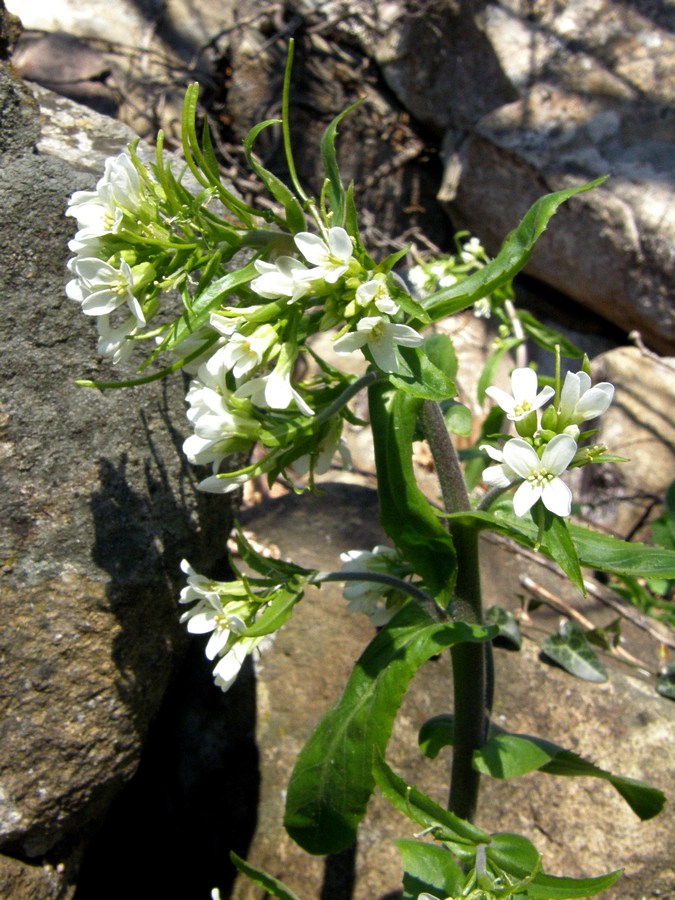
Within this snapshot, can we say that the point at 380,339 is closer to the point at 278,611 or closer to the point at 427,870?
the point at 278,611

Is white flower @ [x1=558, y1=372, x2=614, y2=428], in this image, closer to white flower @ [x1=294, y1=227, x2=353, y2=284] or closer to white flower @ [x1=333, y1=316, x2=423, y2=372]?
white flower @ [x1=333, y1=316, x2=423, y2=372]

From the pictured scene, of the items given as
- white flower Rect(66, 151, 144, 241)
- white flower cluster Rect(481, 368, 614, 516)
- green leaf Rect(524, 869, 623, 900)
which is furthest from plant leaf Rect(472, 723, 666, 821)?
white flower Rect(66, 151, 144, 241)

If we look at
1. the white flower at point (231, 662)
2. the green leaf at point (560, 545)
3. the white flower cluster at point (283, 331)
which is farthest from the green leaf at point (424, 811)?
the white flower cluster at point (283, 331)

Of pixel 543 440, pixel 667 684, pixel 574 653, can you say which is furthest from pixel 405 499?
pixel 667 684

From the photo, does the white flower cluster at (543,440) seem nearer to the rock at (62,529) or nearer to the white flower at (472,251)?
the rock at (62,529)

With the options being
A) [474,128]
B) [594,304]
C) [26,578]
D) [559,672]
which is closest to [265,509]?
[559,672]
